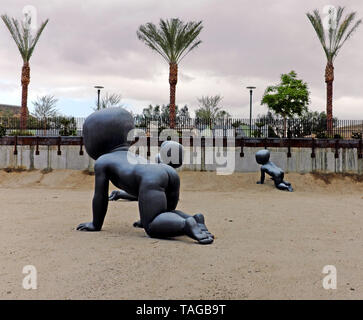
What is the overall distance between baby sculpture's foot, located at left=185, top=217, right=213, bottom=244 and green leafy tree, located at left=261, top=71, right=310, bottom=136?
23.5 metres

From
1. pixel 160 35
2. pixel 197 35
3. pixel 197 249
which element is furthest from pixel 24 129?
pixel 197 249

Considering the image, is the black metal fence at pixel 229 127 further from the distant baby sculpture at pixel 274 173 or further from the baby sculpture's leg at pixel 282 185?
the baby sculpture's leg at pixel 282 185

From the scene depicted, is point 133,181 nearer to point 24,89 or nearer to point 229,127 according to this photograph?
point 229,127

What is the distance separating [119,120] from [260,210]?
3.92 m

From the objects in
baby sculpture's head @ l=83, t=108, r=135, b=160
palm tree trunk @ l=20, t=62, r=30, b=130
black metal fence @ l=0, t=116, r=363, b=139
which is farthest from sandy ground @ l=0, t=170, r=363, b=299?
palm tree trunk @ l=20, t=62, r=30, b=130

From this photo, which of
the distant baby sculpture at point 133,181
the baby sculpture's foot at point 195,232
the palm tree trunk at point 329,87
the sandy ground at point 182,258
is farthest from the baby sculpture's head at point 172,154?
the palm tree trunk at point 329,87

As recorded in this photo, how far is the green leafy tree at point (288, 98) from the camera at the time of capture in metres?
25.6

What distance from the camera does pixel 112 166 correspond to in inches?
174

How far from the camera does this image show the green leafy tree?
2564 cm

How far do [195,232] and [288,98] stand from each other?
79.1ft

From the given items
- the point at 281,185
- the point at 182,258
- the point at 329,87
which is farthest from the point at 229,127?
the point at 182,258

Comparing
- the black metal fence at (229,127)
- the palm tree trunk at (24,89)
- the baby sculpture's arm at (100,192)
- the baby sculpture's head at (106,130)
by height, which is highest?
the palm tree trunk at (24,89)

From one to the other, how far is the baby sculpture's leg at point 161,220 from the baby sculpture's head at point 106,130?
1.02 metres

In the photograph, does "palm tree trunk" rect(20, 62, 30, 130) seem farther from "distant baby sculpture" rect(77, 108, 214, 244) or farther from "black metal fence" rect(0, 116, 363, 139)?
"distant baby sculpture" rect(77, 108, 214, 244)
